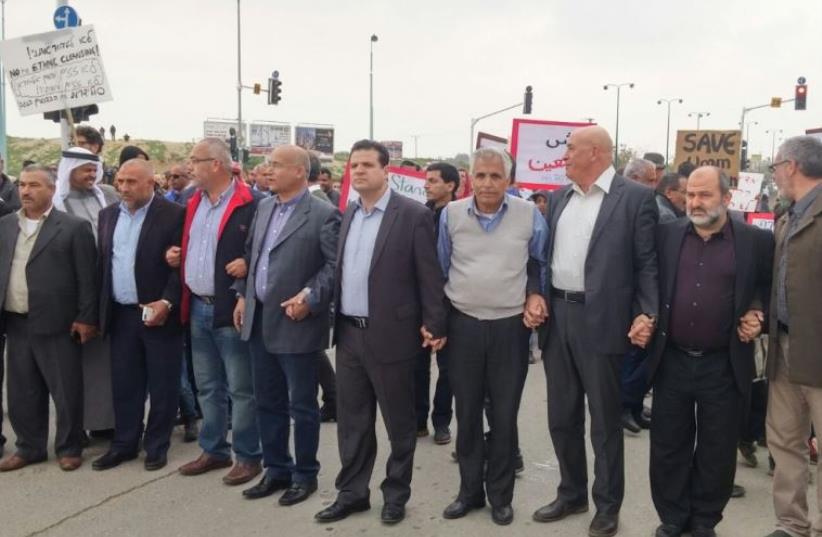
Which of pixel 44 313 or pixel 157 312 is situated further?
pixel 44 313

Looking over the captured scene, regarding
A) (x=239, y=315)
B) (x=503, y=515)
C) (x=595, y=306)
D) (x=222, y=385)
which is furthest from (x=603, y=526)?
(x=222, y=385)

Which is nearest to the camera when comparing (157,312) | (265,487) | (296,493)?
(296,493)

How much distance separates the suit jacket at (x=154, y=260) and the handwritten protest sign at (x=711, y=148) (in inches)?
275

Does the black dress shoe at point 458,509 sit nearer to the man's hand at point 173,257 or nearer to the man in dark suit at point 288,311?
the man in dark suit at point 288,311

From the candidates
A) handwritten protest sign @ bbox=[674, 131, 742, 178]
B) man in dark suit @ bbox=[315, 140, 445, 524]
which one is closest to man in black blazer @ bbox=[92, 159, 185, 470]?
man in dark suit @ bbox=[315, 140, 445, 524]

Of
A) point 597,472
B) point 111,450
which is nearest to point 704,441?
point 597,472

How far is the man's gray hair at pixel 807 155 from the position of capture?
388cm

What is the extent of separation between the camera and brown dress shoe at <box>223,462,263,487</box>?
4.94 meters

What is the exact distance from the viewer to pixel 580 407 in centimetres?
434

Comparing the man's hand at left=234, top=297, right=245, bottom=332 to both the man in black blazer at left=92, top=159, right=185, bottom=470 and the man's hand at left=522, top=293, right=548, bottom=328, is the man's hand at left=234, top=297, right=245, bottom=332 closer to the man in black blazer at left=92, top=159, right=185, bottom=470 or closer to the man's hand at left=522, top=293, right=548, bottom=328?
the man in black blazer at left=92, top=159, right=185, bottom=470

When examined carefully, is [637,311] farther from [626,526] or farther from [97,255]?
[97,255]

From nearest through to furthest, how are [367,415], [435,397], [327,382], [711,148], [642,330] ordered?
1. [642,330]
2. [367,415]
3. [435,397]
4. [327,382]
5. [711,148]

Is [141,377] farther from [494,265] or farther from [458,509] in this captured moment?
[494,265]

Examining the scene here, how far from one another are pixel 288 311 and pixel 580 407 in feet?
5.82
